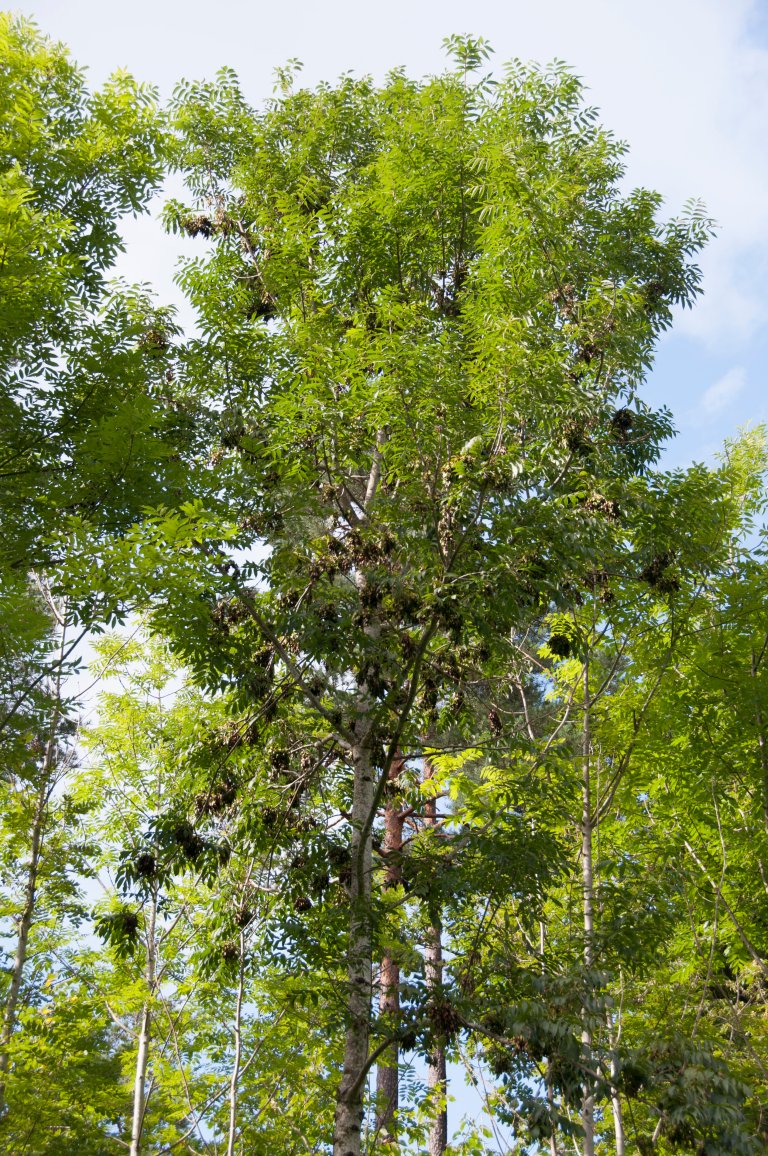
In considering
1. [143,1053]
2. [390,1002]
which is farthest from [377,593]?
[390,1002]

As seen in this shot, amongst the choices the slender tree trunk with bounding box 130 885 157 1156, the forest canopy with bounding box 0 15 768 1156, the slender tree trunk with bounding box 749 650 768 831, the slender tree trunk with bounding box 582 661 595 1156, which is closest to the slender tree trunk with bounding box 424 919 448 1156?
the forest canopy with bounding box 0 15 768 1156

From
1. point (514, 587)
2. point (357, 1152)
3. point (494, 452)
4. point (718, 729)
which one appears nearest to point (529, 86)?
point (494, 452)

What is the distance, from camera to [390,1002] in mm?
13352

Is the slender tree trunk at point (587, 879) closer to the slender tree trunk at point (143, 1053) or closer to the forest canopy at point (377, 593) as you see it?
the forest canopy at point (377, 593)

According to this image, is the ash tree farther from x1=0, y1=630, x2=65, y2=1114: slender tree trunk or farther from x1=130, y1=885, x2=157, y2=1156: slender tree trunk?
x1=0, y1=630, x2=65, y2=1114: slender tree trunk

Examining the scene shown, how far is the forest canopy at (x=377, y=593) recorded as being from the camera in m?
6.61

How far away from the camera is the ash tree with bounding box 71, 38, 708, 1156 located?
266 inches

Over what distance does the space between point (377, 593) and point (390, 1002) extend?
8.76m

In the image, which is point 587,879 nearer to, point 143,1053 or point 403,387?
point 403,387

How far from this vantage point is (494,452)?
22.0ft

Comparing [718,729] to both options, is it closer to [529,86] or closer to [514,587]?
[514,587]

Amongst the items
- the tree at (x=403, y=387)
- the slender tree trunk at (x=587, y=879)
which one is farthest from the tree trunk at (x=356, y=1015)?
the slender tree trunk at (x=587, y=879)

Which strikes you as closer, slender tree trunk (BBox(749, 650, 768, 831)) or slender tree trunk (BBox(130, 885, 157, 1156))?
slender tree trunk (BBox(749, 650, 768, 831))

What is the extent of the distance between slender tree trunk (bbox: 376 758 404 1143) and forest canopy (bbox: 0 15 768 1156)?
1.27ft
